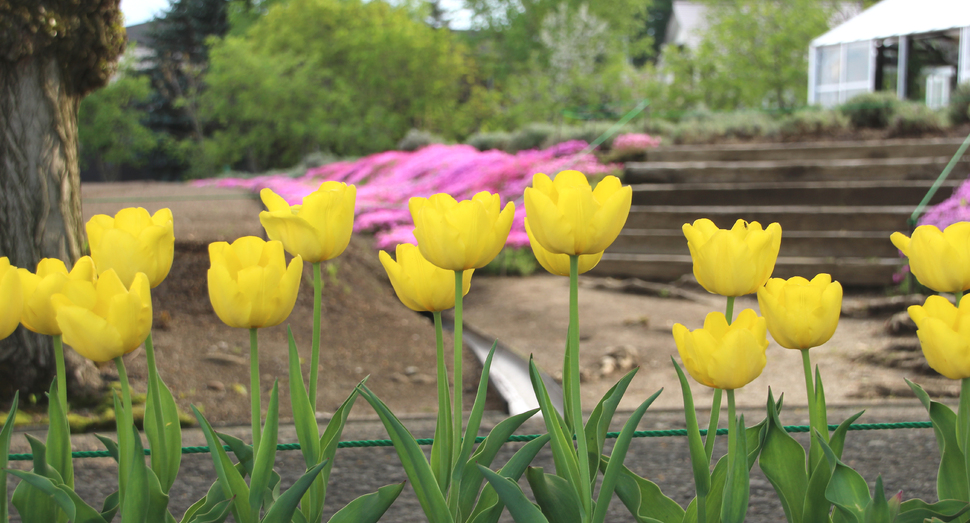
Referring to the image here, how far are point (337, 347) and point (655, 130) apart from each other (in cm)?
771

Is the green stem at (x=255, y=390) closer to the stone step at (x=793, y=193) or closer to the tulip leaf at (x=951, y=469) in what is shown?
the tulip leaf at (x=951, y=469)

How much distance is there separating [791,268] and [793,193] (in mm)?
1301

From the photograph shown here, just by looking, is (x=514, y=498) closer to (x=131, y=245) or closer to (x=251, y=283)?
(x=251, y=283)

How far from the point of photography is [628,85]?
67.2ft

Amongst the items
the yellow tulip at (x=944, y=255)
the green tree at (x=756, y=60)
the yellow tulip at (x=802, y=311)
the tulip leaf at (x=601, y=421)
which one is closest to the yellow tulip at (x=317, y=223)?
the tulip leaf at (x=601, y=421)

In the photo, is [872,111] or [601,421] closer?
[601,421]

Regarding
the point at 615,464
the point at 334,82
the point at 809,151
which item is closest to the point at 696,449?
the point at 615,464

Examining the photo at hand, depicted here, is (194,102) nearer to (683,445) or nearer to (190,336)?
(190,336)

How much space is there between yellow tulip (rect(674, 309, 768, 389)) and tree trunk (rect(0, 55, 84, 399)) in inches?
96.5

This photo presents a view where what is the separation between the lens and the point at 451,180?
906 centimetres

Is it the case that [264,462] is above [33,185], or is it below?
below

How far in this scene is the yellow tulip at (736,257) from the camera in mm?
955

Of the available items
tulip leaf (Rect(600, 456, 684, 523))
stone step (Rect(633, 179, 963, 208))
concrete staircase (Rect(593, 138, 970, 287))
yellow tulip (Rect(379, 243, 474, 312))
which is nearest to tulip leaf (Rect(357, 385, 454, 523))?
yellow tulip (Rect(379, 243, 474, 312))

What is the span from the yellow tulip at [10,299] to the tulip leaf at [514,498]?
0.64 meters
